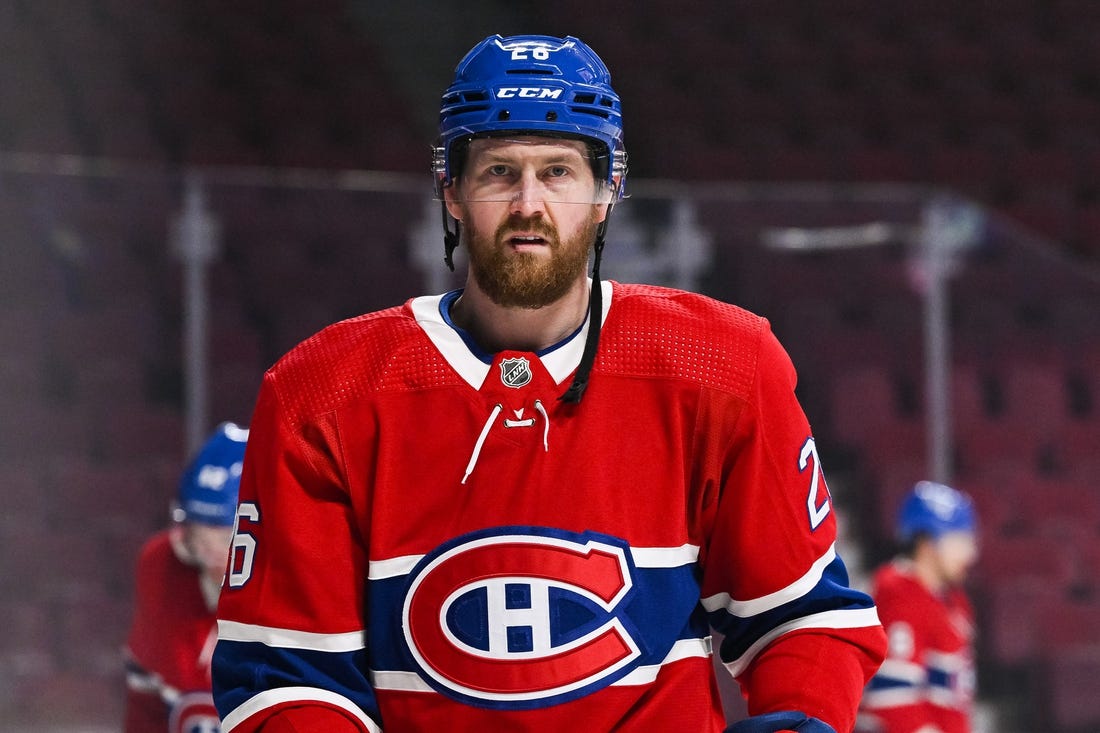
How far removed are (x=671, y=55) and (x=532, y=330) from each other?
641 centimetres

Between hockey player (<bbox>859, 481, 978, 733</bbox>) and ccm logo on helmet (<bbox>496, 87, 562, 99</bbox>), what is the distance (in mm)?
2703

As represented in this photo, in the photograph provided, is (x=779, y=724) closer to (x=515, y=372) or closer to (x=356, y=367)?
(x=515, y=372)

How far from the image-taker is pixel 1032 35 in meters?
8.02

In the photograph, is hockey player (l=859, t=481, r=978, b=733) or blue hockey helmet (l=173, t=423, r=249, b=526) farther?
hockey player (l=859, t=481, r=978, b=733)

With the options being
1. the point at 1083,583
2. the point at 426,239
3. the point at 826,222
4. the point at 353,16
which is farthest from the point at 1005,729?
the point at 353,16

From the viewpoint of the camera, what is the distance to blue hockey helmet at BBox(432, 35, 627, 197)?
1526mm

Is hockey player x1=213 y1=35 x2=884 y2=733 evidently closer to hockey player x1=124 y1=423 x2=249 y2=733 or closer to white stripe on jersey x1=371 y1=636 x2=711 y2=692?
white stripe on jersey x1=371 y1=636 x2=711 y2=692

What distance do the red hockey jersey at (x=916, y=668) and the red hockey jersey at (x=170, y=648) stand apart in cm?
191

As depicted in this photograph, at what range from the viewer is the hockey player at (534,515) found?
144 centimetres

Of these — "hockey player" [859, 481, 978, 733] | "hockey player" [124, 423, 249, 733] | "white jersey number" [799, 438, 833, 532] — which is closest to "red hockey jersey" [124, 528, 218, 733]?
"hockey player" [124, 423, 249, 733]

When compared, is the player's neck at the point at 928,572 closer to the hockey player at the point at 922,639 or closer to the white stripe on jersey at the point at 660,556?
the hockey player at the point at 922,639

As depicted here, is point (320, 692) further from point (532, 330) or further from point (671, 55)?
point (671, 55)

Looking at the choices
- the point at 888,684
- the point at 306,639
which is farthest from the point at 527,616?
the point at 888,684

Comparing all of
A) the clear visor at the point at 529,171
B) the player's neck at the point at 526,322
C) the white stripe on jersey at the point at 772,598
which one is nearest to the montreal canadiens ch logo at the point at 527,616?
the white stripe on jersey at the point at 772,598
